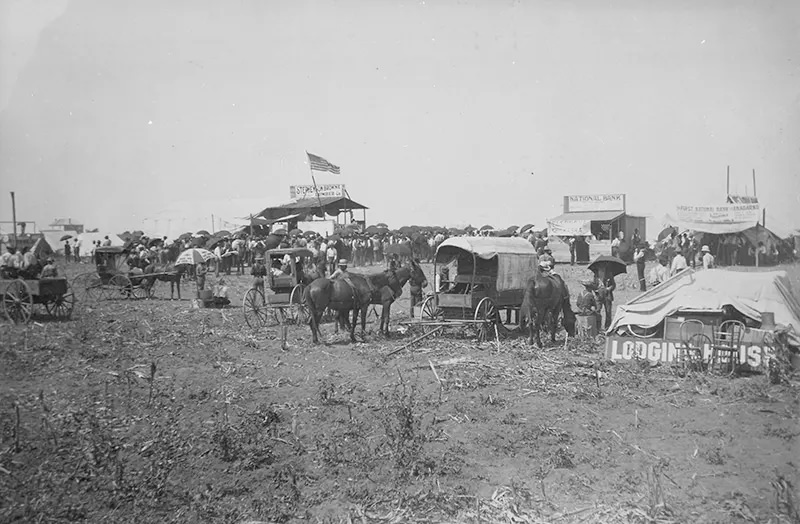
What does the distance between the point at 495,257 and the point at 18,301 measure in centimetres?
1174

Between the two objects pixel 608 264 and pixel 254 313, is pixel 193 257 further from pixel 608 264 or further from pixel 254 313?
pixel 608 264

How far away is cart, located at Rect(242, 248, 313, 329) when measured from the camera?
56.3 ft

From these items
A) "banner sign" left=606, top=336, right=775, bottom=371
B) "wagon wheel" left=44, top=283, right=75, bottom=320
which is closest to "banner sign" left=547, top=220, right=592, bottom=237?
"banner sign" left=606, top=336, right=775, bottom=371

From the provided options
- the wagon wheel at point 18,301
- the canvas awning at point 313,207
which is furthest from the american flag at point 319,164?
the wagon wheel at point 18,301

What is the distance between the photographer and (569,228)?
36812mm

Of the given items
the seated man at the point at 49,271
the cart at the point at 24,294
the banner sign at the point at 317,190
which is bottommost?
the cart at the point at 24,294

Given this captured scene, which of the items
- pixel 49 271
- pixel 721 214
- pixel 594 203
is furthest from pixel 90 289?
pixel 594 203

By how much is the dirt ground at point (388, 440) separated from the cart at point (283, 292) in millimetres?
4196

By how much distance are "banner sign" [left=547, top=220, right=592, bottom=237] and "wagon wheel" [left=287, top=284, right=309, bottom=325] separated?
21.9 meters

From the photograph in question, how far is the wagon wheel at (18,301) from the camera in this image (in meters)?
15.4

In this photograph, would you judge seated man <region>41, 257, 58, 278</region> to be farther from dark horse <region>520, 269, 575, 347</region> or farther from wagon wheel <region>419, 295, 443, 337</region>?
dark horse <region>520, 269, 575, 347</region>

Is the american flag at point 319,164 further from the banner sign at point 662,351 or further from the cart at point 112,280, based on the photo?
the banner sign at point 662,351

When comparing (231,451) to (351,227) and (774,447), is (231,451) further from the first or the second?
(351,227)

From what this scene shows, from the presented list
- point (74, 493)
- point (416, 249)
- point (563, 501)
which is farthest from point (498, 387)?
point (416, 249)
